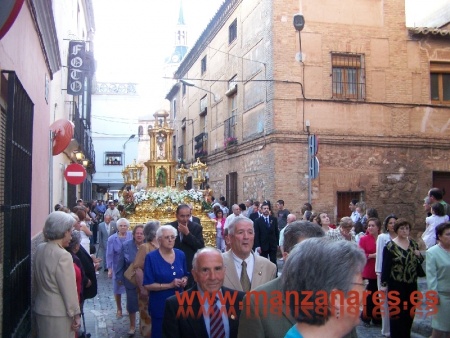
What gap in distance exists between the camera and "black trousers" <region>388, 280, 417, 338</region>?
6.80 m

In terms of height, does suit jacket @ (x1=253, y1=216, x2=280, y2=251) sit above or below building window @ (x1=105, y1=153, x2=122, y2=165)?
below

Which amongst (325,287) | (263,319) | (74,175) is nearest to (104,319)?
(263,319)

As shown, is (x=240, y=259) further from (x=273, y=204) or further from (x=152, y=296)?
(x=273, y=204)

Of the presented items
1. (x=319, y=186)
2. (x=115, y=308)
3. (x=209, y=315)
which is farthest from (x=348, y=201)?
(x=209, y=315)

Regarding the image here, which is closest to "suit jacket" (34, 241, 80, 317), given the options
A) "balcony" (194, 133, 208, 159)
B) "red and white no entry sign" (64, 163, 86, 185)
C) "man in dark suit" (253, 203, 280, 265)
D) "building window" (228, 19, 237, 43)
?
"man in dark suit" (253, 203, 280, 265)

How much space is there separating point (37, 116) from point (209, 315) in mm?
5850

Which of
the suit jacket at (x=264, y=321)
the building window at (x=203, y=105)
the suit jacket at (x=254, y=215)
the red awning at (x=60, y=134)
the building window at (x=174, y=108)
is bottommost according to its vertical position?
the suit jacket at (x=264, y=321)

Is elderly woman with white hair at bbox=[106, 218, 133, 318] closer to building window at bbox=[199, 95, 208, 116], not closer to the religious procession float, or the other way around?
the religious procession float

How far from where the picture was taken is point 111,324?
28.4 feet

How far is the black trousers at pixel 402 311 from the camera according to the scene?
22.3ft

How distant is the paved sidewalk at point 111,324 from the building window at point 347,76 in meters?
8.01

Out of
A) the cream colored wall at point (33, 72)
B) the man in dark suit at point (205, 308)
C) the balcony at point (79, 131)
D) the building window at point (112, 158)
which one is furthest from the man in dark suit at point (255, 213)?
the building window at point (112, 158)

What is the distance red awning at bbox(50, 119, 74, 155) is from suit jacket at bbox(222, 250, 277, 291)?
902cm

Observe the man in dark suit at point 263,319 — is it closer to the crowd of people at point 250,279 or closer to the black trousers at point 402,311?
the crowd of people at point 250,279
